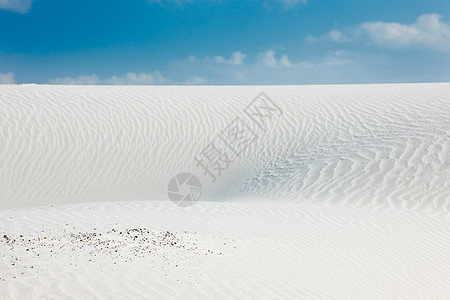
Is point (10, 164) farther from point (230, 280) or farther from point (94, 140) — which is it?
point (230, 280)

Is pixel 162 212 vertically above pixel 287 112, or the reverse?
pixel 287 112

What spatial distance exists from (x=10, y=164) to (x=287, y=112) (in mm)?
9902

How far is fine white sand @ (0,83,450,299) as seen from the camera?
4.45 m

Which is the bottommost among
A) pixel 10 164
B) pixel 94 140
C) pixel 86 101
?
pixel 10 164

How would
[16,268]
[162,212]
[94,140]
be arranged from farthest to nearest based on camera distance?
[94,140] → [162,212] → [16,268]

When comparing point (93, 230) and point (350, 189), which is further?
point (350, 189)

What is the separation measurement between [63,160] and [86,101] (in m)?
3.88

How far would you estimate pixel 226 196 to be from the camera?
38.3 feet

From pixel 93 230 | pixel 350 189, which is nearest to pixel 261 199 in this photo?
pixel 350 189

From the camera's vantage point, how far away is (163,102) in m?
16.5

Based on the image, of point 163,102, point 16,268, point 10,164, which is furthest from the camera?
point 163,102

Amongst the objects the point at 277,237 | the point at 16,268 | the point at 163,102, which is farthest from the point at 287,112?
the point at 16,268

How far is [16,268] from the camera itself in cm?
423

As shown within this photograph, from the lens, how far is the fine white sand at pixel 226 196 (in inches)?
175
